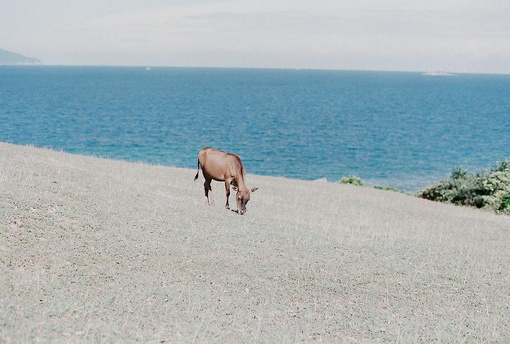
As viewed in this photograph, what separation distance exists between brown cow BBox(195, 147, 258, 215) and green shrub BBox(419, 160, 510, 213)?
1928 cm

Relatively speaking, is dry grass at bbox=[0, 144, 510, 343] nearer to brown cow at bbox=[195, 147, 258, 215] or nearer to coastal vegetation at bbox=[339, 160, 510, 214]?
brown cow at bbox=[195, 147, 258, 215]

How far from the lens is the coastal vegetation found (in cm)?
3170

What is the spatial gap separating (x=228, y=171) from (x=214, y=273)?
21.7 feet

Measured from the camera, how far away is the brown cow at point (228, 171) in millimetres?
18797

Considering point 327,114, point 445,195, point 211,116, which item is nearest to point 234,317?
point 445,195

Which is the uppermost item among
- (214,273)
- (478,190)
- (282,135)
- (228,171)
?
(228,171)

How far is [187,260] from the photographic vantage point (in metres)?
13.7

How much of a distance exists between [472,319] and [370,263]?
12.4ft

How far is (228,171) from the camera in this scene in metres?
19.2

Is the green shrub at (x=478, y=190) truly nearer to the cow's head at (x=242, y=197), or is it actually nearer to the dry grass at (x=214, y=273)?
the dry grass at (x=214, y=273)

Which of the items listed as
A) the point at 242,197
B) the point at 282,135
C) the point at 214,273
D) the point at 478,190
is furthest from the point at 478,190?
the point at 282,135

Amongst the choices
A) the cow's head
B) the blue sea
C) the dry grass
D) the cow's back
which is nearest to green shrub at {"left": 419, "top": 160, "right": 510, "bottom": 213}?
the dry grass

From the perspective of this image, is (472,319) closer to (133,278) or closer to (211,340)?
(211,340)

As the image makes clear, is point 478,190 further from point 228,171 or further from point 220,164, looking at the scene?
point 220,164
